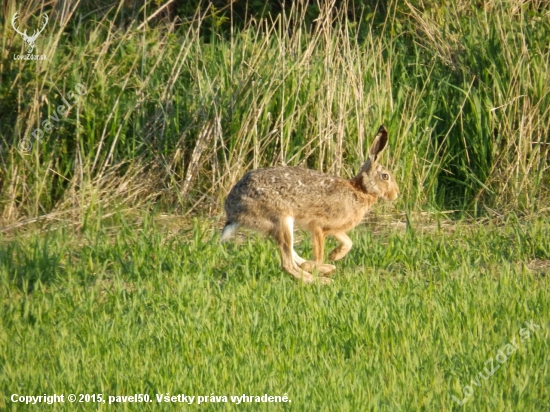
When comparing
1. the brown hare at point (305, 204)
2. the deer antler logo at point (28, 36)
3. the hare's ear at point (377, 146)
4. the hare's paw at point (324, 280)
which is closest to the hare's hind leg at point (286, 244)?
the brown hare at point (305, 204)

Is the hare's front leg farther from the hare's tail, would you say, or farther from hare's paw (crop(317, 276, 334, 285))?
the hare's tail

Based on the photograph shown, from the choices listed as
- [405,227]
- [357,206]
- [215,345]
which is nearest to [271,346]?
[215,345]

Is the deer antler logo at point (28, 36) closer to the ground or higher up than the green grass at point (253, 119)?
higher up

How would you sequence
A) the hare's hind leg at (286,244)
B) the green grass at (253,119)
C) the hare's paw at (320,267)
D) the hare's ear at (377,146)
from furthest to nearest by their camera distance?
the green grass at (253,119), the hare's ear at (377,146), the hare's paw at (320,267), the hare's hind leg at (286,244)

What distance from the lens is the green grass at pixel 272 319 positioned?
17.6 feet

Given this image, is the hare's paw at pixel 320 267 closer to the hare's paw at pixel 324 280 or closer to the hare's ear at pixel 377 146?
the hare's paw at pixel 324 280

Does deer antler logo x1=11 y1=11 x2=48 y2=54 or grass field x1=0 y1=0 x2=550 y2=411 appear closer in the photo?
grass field x1=0 y1=0 x2=550 y2=411

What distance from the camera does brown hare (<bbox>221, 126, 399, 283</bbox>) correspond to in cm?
753

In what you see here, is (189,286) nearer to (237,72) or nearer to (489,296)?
(489,296)

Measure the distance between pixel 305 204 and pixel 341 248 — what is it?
0.46 metres

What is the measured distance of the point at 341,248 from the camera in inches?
312

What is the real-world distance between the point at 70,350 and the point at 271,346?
1.16 m

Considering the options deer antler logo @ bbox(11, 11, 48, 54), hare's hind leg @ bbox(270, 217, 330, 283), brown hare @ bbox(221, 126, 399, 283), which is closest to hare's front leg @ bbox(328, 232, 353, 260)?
brown hare @ bbox(221, 126, 399, 283)

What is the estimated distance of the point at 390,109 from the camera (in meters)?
9.98
